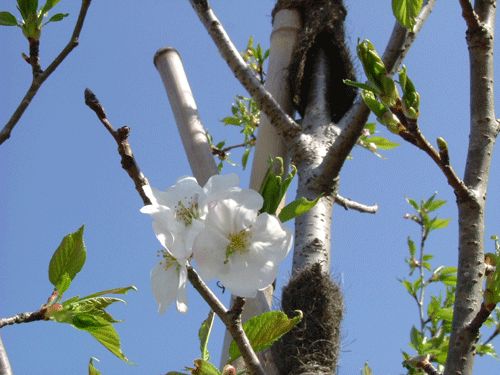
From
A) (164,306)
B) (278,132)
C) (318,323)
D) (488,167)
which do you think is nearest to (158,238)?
(164,306)

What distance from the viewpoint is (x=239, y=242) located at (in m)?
0.58

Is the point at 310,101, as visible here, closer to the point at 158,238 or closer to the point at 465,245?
the point at 465,245

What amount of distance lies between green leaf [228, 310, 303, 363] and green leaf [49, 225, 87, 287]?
1.03 feet

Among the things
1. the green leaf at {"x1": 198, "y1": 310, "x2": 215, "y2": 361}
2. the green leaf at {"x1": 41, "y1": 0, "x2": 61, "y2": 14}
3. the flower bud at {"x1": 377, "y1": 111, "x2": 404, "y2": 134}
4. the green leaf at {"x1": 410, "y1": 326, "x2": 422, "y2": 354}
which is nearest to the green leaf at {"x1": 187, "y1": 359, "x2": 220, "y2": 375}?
the green leaf at {"x1": 198, "y1": 310, "x2": 215, "y2": 361}

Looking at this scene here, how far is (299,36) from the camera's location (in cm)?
184

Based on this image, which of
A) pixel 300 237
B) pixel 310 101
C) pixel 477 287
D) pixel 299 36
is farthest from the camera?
pixel 299 36

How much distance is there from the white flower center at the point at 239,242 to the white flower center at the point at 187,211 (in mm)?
53

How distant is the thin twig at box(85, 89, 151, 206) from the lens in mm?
496

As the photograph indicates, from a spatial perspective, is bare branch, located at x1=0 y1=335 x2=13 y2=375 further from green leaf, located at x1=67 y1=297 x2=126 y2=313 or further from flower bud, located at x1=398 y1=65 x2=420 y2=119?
flower bud, located at x1=398 y1=65 x2=420 y2=119

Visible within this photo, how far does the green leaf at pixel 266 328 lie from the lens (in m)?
0.63

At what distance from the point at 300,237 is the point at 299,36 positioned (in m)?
0.92

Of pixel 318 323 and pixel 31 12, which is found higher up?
pixel 31 12

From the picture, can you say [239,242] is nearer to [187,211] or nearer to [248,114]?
[187,211]

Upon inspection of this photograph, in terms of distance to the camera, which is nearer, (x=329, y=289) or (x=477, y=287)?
(x=477, y=287)
